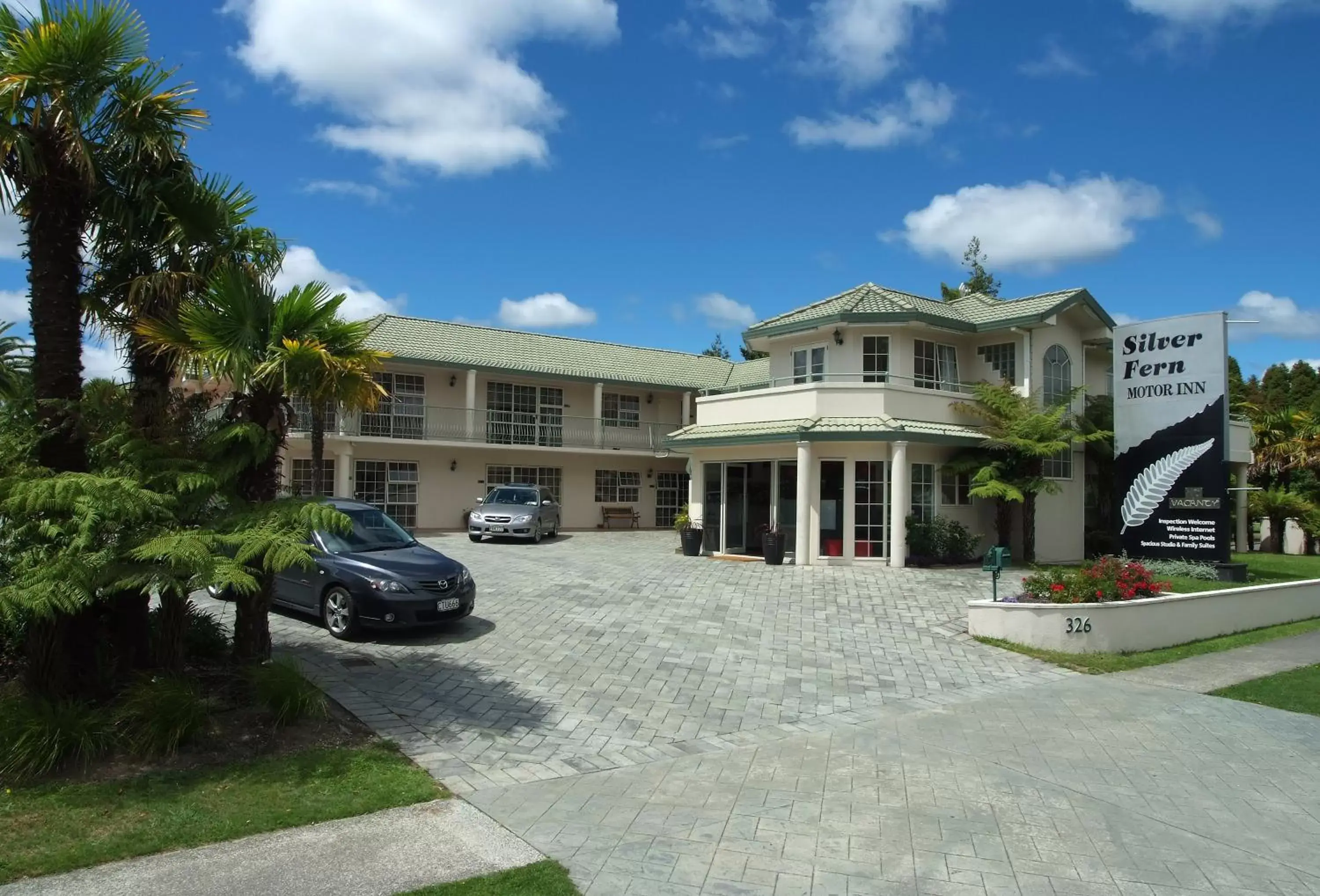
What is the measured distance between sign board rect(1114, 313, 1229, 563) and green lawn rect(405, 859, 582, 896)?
52.5 feet

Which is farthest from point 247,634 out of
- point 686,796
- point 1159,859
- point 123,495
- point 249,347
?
point 1159,859

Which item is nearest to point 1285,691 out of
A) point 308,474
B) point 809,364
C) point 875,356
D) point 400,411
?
point 875,356

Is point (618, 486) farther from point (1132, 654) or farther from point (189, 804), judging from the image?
point (189, 804)

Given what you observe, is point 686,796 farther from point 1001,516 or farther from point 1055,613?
point 1001,516

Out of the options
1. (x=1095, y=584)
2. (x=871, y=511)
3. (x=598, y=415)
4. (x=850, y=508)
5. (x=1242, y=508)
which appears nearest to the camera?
(x=1095, y=584)

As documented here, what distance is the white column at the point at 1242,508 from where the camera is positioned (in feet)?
93.7

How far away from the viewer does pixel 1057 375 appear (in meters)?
22.8

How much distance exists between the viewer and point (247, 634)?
765cm

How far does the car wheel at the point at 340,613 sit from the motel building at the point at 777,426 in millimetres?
11041

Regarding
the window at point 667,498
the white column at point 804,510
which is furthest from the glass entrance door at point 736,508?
the window at point 667,498

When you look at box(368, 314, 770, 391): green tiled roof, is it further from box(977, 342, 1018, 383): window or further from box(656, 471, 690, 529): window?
box(977, 342, 1018, 383): window

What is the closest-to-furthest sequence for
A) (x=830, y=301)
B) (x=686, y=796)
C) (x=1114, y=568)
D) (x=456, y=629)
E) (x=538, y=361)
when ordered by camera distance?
(x=686, y=796), (x=456, y=629), (x=1114, y=568), (x=830, y=301), (x=538, y=361)

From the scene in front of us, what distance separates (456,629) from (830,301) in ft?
49.1

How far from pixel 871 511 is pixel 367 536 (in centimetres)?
1173
